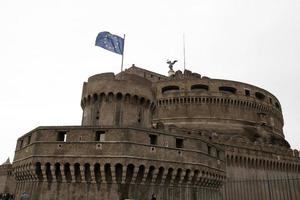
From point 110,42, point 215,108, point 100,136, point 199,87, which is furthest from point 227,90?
point 100,136

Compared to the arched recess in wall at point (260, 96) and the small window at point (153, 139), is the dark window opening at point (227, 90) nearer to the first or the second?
the arched recess in wall at point (260, 96)

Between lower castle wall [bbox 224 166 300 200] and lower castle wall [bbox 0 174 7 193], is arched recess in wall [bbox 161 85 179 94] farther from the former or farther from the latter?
lower castle wall [bbox 0 174 7 193]

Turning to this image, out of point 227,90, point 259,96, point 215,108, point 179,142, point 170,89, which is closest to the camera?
point 179,142

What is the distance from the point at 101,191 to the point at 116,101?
5900 millimetres

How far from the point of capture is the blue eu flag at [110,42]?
61.4ft

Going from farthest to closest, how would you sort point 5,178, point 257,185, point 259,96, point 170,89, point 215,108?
point 259,96 < point 170,89 < point 215,108 < point 5,178 < point 257,185

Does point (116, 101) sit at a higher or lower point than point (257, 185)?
higher

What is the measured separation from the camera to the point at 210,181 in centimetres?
1636

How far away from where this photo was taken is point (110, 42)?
19.1 metres

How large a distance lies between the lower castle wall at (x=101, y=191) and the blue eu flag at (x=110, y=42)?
9.04 m

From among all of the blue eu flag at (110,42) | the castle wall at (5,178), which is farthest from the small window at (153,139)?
the castle wall at (5,178)

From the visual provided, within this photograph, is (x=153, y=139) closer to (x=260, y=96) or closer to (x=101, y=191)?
(x=101, y=191)

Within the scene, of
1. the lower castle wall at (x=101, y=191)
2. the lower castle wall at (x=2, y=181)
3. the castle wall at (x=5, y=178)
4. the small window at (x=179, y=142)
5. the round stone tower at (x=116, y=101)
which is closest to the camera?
the lower castle wall at (x=101, y=191)

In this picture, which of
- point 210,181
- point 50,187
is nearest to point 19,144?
point 50,187
